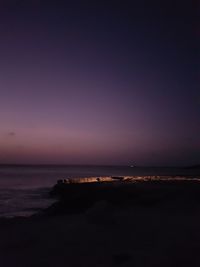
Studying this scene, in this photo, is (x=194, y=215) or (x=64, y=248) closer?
(x=64, y=248)

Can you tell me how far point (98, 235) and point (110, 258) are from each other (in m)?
2.78

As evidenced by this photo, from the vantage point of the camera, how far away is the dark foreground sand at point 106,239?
978 cm

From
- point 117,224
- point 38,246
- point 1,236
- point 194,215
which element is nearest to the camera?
point 38,246

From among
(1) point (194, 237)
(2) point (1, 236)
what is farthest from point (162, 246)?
(2) point (1, 236)

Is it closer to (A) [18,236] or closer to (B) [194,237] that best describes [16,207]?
(A) [18,236]

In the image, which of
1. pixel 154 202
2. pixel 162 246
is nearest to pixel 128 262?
pixel 162 246

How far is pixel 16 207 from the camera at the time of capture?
34.8m

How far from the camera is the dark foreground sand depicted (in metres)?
9.78

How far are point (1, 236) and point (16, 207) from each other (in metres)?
22.7

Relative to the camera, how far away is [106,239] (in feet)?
39.9

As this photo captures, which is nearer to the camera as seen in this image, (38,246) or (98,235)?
(38,246)

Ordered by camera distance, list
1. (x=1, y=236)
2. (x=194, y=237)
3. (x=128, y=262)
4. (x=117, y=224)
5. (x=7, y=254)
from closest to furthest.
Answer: (x=128, y=262) → (x=7, y=254) → (x=194, y=237) → (x=1, y=236) → (x=117, y=224)

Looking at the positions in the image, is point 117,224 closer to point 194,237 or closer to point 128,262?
point 194,237

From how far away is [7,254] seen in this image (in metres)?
10.5
